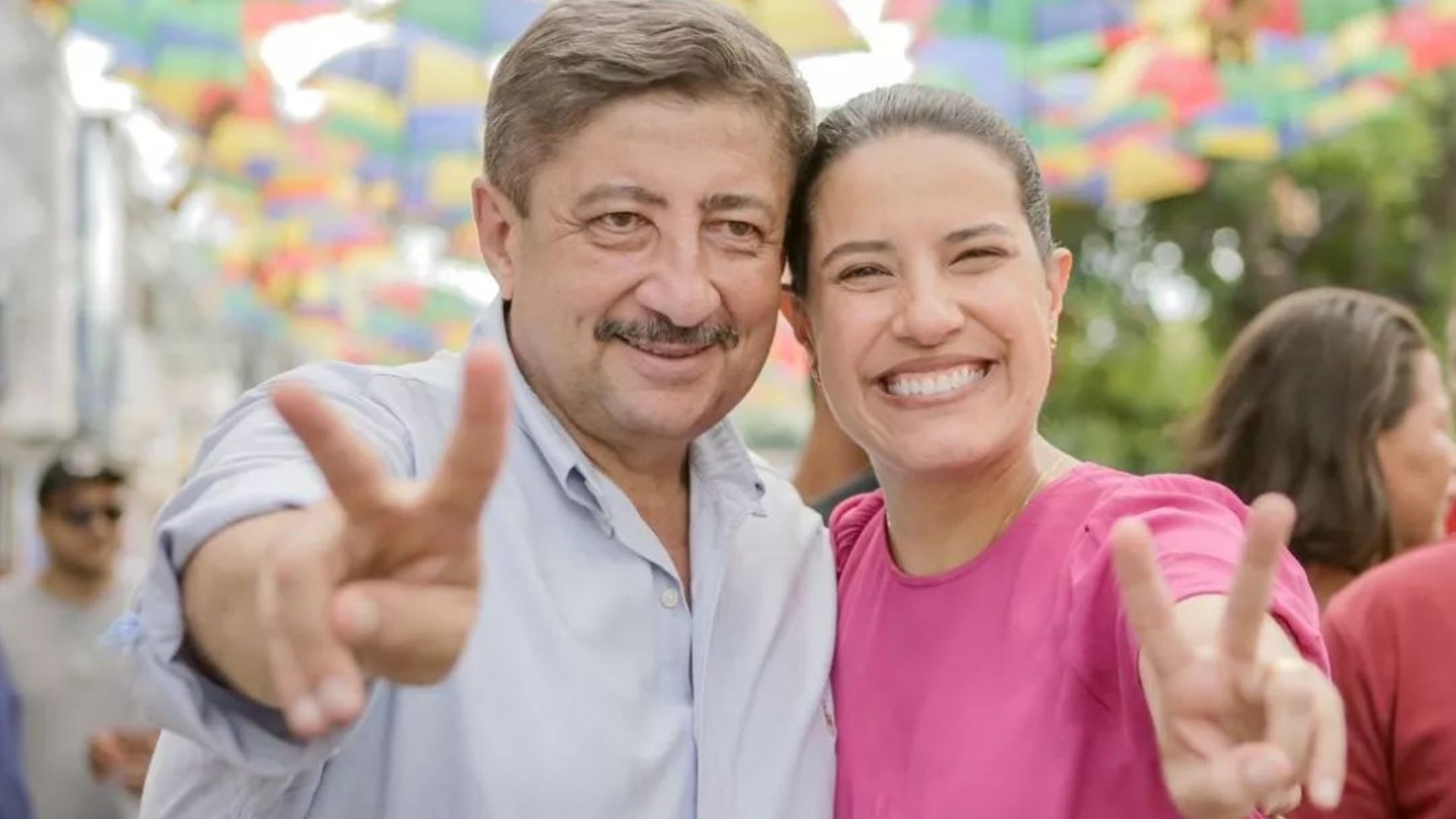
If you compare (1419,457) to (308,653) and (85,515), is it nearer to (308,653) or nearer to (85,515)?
(308,653)

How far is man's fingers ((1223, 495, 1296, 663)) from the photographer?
161 centimetres

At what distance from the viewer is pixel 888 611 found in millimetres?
2615

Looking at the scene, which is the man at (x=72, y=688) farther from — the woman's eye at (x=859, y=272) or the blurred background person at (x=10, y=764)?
the woman's eye at (x=859, y=272)

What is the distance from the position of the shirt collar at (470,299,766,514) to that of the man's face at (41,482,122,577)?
4.28m

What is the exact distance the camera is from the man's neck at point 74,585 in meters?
6.52

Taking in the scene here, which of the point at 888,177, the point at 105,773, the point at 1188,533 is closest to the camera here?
the point at 1188,533

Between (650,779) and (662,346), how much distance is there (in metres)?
0.59

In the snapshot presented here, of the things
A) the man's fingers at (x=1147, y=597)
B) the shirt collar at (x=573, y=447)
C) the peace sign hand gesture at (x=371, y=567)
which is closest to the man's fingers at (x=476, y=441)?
the peace sign hand gesture at (x=371, y=567)

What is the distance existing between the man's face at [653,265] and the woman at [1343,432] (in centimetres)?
163

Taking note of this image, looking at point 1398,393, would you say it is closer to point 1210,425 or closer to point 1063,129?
point 1210,425

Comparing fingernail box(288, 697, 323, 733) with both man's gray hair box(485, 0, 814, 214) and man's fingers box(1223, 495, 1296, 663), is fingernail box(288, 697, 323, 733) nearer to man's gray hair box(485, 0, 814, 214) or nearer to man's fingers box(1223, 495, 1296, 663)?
man's fingers box(1223, 495, 1296, 663)

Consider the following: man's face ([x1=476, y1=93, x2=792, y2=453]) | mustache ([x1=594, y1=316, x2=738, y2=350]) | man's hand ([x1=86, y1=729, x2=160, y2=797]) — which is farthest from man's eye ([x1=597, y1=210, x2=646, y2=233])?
man's hand ([x1=86, y1=729, x2=160, y2=797])

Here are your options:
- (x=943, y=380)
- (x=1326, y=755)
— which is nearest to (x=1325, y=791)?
(x=1326, y=755)

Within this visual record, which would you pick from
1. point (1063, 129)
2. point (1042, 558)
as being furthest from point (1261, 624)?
point (1063, 129)
